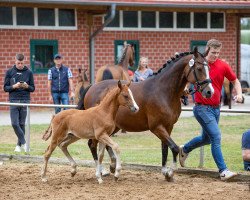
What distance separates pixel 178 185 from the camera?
31.9 feet

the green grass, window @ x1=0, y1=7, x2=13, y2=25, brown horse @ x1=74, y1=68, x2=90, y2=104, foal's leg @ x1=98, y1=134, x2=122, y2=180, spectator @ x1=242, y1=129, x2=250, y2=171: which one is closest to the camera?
foal's leg @ x1=98, y1=134, x2=122, y2=180

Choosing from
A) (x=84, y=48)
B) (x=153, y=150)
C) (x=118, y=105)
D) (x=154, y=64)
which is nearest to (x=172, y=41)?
(x=154, y=64)

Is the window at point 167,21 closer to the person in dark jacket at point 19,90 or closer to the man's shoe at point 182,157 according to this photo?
the person in dark jacket at point 19,90

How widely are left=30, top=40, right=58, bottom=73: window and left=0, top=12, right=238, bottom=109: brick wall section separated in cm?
15

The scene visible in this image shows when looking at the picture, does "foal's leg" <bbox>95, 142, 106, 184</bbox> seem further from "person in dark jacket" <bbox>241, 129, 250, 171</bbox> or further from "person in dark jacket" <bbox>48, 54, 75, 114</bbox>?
"person in dark jacket" <bbox>48, 54, 75, 114</bbox>

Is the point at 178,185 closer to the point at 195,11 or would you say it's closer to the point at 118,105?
the point at 118,105

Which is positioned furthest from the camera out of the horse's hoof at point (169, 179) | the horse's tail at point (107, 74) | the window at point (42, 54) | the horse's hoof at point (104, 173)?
the window at point (42, 54)

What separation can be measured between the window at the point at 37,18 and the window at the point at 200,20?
4.67 metres

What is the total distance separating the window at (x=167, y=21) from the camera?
24.8 m

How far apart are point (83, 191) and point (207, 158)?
4.09 meters

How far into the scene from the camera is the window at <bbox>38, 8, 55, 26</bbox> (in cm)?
2334

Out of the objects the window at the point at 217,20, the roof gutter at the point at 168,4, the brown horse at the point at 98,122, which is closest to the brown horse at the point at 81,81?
the roof gutter at the point at 168,4

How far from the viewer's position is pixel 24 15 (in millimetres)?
23078

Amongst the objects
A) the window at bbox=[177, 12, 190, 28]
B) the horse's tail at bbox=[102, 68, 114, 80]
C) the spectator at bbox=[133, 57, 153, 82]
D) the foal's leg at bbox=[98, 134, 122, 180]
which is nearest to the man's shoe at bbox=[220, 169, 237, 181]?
the foal's leg at bbox=[98, 134, 122, 180]
